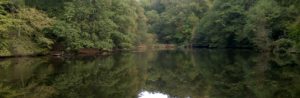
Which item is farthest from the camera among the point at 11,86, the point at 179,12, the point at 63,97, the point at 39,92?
the point at 179,12

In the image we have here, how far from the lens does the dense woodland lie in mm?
37875

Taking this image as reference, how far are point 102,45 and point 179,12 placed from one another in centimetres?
3706

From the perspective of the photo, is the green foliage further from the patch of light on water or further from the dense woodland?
the patch of light on water

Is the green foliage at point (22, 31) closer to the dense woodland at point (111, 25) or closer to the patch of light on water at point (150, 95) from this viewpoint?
the dense woodland at point (111, 25)

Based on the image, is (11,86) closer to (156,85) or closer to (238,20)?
(156,85)

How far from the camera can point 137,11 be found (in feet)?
205

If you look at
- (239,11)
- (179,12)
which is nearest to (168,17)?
(179,12)

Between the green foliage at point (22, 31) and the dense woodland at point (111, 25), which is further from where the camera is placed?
the dense woodland at point (111, 25)

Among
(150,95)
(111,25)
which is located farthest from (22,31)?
(150,95)

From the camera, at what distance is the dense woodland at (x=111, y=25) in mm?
37875

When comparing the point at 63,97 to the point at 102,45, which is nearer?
the point at 63,97

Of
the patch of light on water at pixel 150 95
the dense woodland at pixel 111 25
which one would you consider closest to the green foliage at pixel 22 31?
the dense woodland at pixel 111 25

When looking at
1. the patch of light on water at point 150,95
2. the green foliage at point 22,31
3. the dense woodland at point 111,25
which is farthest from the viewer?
the dense woodland at point 111,25

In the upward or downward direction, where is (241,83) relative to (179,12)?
downward
